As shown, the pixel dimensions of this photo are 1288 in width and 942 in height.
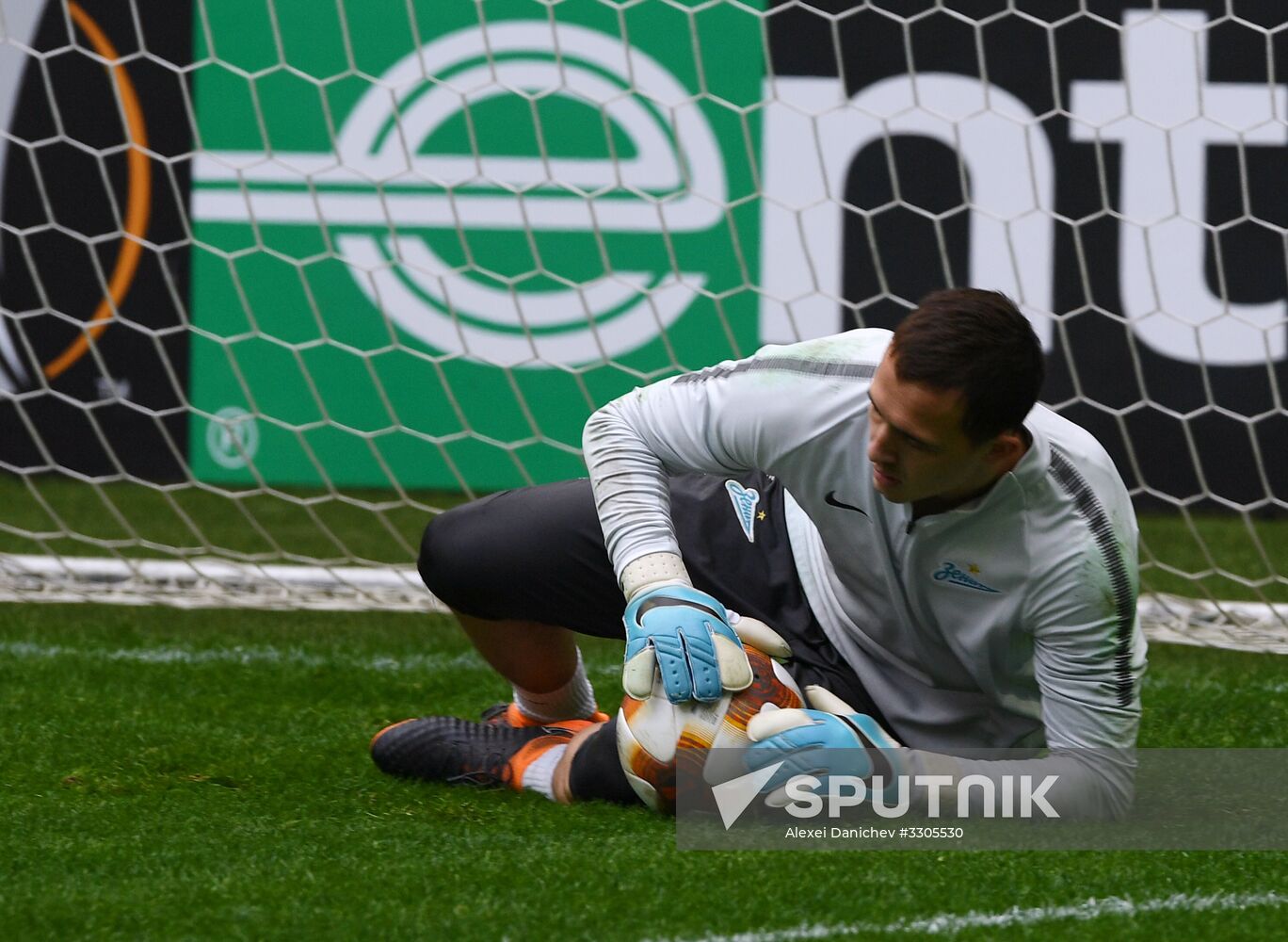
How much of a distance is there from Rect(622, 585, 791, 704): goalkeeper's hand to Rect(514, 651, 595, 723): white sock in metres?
0.55

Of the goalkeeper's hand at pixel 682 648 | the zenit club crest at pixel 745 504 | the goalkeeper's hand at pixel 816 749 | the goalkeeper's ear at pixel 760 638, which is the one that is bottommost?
the goalkeeper's hand at pixel 816 749

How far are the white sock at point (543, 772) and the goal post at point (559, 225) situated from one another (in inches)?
93.7

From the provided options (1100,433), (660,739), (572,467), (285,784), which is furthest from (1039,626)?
(1100,433)

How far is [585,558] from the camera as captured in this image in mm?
2518

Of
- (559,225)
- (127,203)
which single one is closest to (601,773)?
(559,225)

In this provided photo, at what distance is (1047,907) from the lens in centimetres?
194

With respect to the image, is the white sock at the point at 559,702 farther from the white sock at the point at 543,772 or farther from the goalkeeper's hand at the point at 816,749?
the goalkeeper's hand at the point at 816,749

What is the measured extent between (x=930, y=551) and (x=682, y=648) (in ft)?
1.19

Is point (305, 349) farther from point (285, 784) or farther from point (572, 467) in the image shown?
point (285, 784)

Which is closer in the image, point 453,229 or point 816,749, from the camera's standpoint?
point 816,749

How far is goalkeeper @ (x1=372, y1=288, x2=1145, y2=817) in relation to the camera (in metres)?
2.05

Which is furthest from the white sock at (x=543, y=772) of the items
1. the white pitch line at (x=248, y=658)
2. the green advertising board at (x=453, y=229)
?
the green advertising board at (x=453, y=229)

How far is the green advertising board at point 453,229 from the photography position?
16.8 feet

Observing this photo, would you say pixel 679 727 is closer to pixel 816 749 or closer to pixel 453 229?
pixel 816 749
